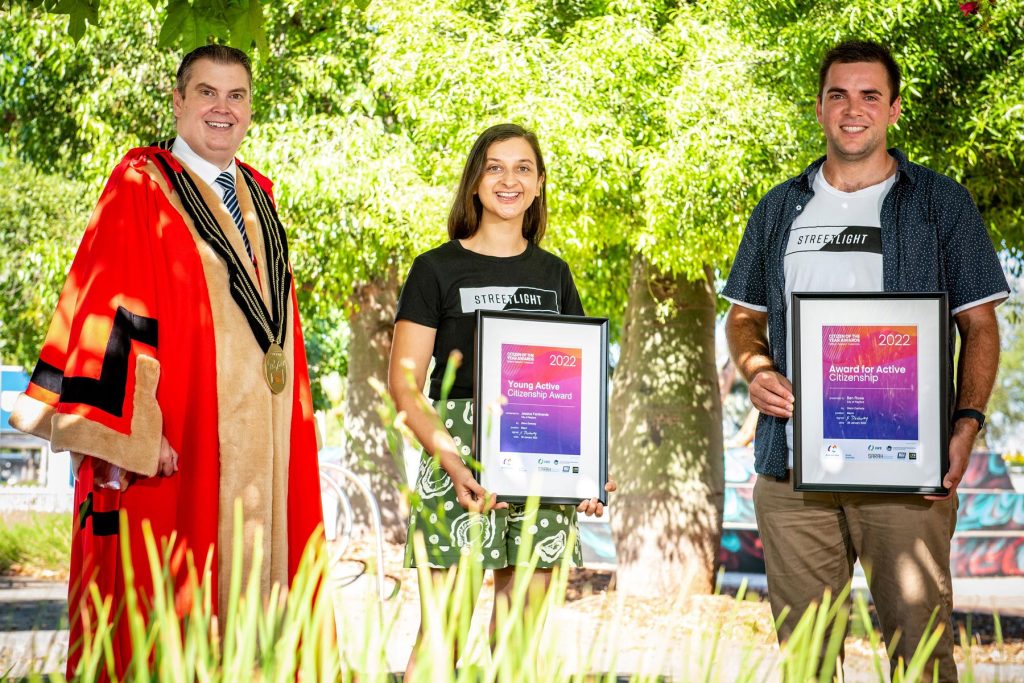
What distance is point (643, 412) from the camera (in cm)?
1116

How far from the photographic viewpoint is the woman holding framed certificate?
3.56 m

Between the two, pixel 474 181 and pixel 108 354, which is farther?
pixel 474 181

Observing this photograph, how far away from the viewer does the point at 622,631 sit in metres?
3.48

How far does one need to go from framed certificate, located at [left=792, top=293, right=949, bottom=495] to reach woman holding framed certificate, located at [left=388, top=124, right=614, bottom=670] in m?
0.63


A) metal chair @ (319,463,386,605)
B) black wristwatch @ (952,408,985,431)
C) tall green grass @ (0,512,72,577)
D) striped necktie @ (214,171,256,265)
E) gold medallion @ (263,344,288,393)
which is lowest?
tall green grass @ (0,512,72,577)

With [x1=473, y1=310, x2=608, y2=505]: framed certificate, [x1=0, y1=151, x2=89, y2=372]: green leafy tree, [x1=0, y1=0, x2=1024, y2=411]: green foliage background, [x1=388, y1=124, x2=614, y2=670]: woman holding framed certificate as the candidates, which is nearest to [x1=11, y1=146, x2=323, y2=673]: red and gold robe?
[x1=388, y1=124, x2=614, y2=670]: woman holding framed certificate

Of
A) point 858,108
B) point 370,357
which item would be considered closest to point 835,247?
point 858,108

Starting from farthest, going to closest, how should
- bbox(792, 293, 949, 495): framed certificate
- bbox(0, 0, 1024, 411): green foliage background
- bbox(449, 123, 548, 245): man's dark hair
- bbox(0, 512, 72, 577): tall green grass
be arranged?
bbox(0, 512, 72, 577): tall green grass, bbox(0, 0, 1024, 411): green foliage background, bbox(449, 123, 548, 245): man's dark hair, bbox(792, 293, 949, 495): framed certificate

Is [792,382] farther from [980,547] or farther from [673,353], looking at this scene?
[980,547]

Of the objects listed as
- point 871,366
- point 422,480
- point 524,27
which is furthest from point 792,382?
point 524,27

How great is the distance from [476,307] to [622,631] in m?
1.06

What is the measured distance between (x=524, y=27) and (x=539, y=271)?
20.0 feet

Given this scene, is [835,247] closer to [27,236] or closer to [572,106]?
[572,106]

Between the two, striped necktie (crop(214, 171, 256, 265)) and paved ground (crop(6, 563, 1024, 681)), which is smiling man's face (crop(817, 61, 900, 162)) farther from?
striped necktie (crop(214, 171, 256, 265))
